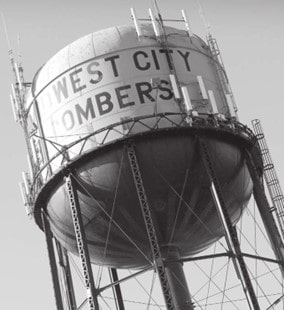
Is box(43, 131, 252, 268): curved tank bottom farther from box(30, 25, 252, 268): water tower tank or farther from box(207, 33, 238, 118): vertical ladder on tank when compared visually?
box(207, 33, 238, 118): vertical ladder on tank

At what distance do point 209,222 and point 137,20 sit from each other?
6042 millimetres

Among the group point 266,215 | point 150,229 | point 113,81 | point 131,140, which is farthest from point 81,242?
point 266,215

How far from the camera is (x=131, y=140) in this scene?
18.3 meters

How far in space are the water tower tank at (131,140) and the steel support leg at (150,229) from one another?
37 cm

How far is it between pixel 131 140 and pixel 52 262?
176 inches

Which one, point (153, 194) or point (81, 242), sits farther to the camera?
point (153, 194)

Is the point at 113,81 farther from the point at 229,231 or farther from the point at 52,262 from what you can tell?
the point at 52,262

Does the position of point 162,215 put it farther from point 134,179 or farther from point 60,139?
point 60,139

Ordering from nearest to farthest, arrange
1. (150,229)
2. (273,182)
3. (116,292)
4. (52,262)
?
(150,229) → (52,262) → (116,292) → (273,182)

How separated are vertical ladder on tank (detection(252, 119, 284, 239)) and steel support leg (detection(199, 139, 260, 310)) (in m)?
4.84

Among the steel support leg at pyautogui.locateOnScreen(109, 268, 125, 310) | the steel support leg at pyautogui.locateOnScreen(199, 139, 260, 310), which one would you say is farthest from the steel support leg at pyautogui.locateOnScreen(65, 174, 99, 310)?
the steel support leg at pyautogui.locateOnScreen(109, 268, 125, 310)

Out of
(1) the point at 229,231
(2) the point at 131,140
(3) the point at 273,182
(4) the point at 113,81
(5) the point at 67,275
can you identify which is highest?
(4) the point at 113,81

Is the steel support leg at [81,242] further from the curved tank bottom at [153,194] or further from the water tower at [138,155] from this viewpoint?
the curved tank bottom at [153,194]

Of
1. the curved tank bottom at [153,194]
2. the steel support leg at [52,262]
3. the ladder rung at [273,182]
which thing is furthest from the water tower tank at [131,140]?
the ladder rung at [273,182]
